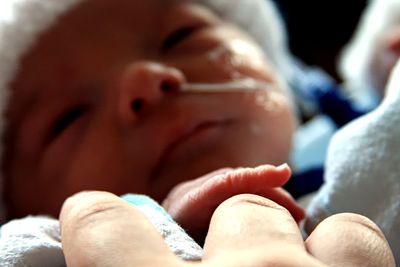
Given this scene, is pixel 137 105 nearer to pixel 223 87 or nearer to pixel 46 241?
pixel 223 87

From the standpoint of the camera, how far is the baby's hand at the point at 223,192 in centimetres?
45

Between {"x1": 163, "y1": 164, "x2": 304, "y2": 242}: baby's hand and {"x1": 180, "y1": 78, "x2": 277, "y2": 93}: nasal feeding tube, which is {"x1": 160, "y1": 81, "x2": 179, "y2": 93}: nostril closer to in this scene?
{"x1": 180, "y1": 78, "x2": 277, "y2": 93}: nasal feeding tube

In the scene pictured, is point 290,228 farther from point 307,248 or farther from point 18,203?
point 18,203

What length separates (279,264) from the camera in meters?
0.33

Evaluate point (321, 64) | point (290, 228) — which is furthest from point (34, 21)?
point (321, 64)

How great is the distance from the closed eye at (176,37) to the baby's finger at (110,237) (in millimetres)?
519

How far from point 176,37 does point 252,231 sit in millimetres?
590

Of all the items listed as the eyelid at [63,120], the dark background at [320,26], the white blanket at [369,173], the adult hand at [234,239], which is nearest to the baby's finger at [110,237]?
the adult hand at [234,239]

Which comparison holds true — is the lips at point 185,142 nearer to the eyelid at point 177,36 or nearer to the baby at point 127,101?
the baby at point 127,101

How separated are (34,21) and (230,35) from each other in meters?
0.30

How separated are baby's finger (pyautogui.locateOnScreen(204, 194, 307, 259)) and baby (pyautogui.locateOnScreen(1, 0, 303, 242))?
30 cm

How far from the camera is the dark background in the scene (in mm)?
1945

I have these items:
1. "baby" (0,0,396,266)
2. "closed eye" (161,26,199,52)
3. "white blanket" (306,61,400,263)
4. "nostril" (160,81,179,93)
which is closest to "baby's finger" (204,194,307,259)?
"white blanket" (306,61,400,263)

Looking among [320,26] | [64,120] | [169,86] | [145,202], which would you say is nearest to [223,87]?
[169,86]
